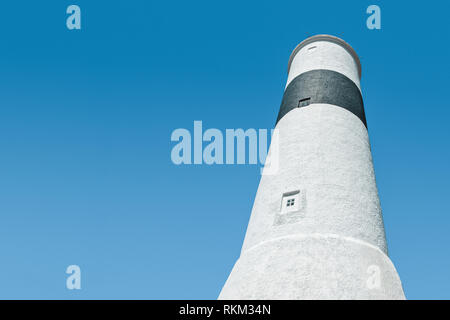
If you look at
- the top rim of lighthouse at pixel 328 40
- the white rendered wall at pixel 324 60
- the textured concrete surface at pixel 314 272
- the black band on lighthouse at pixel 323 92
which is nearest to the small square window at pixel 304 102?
the black band on lighthouse at pixel 323 92

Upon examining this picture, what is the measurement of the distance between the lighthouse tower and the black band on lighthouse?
3 cm

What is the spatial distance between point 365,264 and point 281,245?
1242mm

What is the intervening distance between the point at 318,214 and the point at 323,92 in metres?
3.81

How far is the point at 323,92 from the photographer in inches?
372

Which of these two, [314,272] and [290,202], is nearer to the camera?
[314,272]

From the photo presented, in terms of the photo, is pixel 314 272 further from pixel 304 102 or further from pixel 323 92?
pixel 323 92

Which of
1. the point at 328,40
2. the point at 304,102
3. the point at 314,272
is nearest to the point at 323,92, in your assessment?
the point at 304,102

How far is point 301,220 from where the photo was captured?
662cm

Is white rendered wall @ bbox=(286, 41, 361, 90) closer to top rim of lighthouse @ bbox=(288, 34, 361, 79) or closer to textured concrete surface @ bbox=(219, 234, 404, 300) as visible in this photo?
top rim of lighthouse @ bbox=(288, 34, 361, 79)

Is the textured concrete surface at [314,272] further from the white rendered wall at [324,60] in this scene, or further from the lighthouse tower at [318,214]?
the white rendered wall at [324,60]

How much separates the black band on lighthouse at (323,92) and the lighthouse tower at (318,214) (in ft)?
0.08
